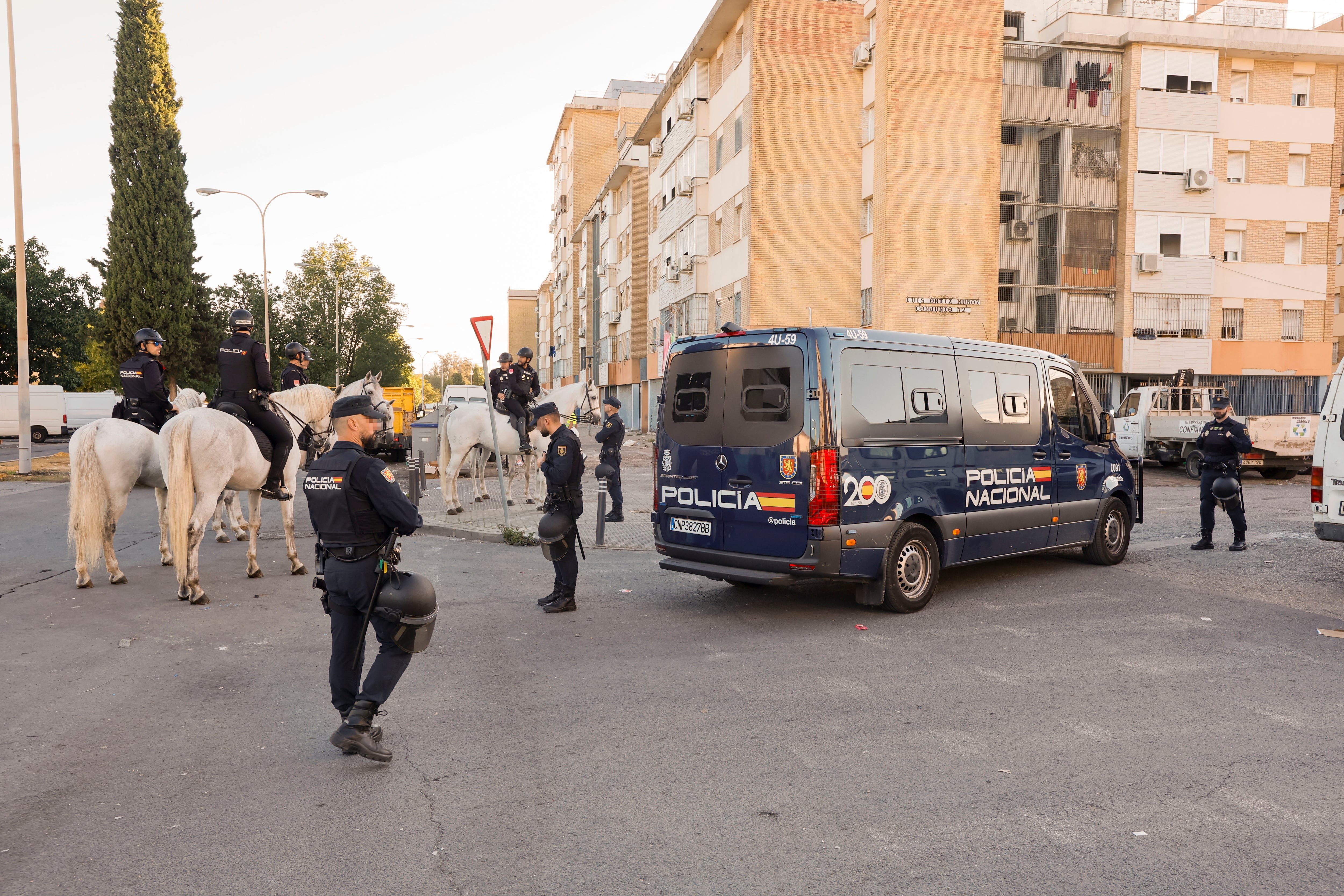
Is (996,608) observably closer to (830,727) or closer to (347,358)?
(830,727)

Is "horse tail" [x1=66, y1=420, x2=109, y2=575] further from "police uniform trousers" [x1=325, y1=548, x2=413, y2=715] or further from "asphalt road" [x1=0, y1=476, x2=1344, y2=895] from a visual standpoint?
"police uniform trousers" [x1=325, y1=548, x2=413, y2=715]

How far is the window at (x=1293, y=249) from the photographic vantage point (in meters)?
36.3

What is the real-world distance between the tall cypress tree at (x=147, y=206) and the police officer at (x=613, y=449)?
32605 millimetres

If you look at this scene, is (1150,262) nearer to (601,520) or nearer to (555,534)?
(601,520)

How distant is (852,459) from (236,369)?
20.0ft

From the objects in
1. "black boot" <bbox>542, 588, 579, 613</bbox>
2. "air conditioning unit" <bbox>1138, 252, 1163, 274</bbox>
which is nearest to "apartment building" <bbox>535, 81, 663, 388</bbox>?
"air conditioning unit" <bbox>1138, 252, 1163, 274</bbox>

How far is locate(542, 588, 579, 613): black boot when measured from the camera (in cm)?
827

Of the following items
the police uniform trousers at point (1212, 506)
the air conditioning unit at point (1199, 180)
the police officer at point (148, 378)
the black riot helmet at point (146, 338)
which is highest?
the air conditioning unit at point (1199, 180)

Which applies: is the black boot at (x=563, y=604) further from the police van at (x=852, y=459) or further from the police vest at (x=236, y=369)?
the police vest at (x=236, y=369)

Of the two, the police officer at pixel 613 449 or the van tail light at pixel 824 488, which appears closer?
the van tail light at pixel 824 488

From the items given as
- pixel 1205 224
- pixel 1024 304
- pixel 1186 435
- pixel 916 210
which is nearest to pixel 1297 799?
pixel 1186 435

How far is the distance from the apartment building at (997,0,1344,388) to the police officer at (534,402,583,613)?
28874 mm

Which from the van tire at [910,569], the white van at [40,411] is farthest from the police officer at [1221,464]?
the white van at [40,411]

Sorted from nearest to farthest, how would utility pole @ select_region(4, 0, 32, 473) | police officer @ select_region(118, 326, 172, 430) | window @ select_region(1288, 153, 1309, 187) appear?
police officer @ select_region(118, 326, 172, 430)
utility pole @ select_region(4, 0, 32, 473)
window @ select_region(1288, 153, 1309, 187)
